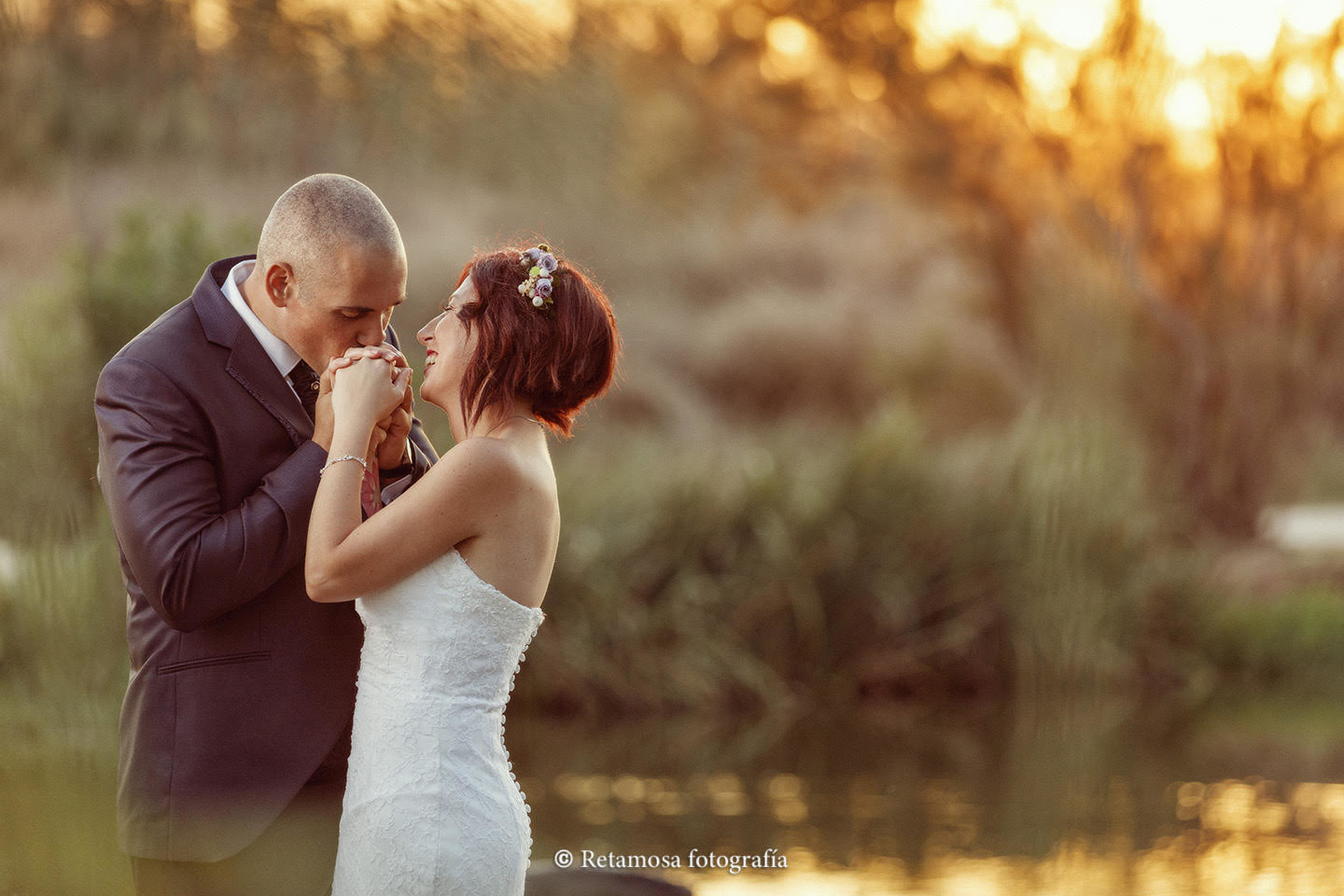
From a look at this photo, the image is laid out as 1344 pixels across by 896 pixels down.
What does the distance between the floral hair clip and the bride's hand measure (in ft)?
0.92

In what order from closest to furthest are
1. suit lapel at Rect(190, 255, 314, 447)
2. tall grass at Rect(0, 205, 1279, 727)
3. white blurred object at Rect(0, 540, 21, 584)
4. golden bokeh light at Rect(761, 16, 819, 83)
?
suit lapel at Rect(190, 255, 314, 447), white blurred object at Rect(0, 540, 21, 584), tall grass at Rect(0, 205, 1279, 727), golden bokeh light at Rect(761, 16, 819, 83)

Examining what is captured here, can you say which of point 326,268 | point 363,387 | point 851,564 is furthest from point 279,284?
point 851,564

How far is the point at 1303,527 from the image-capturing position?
39.6 feet

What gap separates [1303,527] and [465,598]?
11.3m

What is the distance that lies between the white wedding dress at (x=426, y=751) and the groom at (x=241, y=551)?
0.10m

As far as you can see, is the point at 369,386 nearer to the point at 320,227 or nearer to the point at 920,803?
the point at 320,227

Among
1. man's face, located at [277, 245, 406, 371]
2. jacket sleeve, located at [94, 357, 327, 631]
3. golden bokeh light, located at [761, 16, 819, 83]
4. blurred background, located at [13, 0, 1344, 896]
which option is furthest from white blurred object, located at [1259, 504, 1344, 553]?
jacket sleeve, located at [94, 357, 327, 631]

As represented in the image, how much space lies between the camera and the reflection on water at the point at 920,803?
4.81 m

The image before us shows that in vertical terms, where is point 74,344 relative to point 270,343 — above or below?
above

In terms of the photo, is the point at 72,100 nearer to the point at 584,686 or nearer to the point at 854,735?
the point at 584,686

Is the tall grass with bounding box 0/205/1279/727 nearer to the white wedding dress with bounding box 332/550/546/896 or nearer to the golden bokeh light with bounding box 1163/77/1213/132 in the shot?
the golden bokeh light with bounding box 1163/77/1213/132

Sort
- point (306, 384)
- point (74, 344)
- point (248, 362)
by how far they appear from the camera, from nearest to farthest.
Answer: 1. point (248, 362)
2. point (306, 384)
3. point (74, 344)

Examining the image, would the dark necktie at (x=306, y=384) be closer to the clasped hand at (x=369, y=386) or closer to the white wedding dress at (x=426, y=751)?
the clasped hand at (x=369, y=386)

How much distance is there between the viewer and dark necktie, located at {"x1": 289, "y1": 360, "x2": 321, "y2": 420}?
2.50 m
